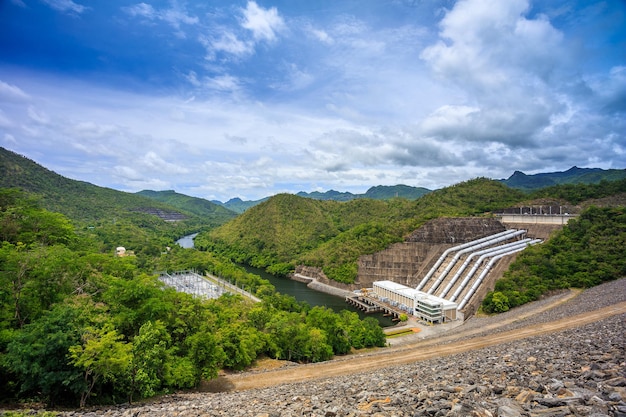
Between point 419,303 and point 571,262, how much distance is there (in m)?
22.5

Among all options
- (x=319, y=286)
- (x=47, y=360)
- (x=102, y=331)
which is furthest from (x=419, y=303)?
(x=47, y=360)

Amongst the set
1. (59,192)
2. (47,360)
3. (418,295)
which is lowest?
(418,295)

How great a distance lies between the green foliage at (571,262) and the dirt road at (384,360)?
631 inches

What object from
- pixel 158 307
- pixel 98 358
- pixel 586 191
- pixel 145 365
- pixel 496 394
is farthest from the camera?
pixel 586 191

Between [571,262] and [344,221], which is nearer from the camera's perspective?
[571,262]

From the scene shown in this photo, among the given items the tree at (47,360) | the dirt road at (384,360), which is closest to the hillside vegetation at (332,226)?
the dirt road at (384,360)

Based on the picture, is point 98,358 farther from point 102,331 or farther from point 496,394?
point 496,394

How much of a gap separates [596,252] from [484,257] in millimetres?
14662

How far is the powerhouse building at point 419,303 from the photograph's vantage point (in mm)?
45406

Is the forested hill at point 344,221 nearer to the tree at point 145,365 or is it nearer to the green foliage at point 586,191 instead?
the green foliage at point 586,191

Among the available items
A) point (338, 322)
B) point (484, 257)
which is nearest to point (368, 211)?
point (484, 257)

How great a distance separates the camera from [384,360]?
917 inches

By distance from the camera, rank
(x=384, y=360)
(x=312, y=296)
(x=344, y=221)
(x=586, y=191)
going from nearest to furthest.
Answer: (x=384, y=360)
(x=312, y=296)
(x=586, y=191)
(x=344, y=221)

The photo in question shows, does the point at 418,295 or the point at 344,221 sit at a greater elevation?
the point at 344,221
